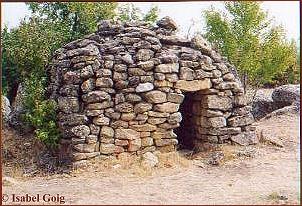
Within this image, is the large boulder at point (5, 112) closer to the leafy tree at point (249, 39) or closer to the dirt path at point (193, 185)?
the dirt path at point (193, 185)

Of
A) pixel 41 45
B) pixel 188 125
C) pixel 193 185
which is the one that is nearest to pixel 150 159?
pixel 193 185

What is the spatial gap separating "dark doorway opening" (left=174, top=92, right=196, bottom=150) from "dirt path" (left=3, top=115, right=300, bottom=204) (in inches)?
63.8

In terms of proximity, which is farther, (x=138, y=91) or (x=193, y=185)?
(x=138, y=91)

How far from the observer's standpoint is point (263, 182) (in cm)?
831

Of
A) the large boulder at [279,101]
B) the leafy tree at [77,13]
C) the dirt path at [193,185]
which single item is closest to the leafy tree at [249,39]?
the large boulder at [279,101]

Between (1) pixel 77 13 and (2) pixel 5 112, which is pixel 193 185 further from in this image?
(1) pixel 77 13

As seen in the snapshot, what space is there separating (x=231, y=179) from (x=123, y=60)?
9.98 ft

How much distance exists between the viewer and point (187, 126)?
1141 centimetres

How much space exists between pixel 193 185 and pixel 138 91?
2.30m

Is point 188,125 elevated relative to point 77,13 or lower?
lower

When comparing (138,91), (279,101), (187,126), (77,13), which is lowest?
(187,126)

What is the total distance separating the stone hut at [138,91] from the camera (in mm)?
9555

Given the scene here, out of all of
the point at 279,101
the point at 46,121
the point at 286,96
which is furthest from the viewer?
the point at 279,101

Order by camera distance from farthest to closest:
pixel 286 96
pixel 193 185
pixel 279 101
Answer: pixel 279 101
pixel 286 96
pixel 193 185
